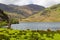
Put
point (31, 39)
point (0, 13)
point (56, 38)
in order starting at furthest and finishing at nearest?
point (0, 13) → point (56, 38) → point (31, 39)

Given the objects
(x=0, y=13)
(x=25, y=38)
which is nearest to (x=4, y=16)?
(x=0, y=13)

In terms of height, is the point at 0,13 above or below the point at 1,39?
above

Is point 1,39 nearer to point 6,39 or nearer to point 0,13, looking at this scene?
point 6,39

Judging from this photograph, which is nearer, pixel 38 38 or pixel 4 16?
pixel 38 38

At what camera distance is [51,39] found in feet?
103

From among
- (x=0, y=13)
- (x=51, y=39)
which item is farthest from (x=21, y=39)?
(x=0, y=13)

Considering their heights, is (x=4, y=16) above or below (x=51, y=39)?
above

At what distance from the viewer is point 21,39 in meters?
30.1

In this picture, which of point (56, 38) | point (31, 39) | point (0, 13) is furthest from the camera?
point (0, 13)

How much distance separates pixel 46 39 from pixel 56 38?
5.68 ft

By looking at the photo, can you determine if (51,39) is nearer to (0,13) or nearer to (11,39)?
(11,39)

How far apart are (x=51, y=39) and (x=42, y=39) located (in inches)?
60.0

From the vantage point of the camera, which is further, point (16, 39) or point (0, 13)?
point (0, 13)

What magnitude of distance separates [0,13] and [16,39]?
32.8 m
